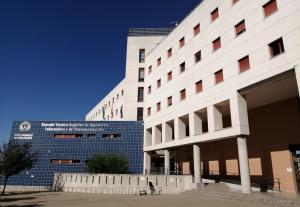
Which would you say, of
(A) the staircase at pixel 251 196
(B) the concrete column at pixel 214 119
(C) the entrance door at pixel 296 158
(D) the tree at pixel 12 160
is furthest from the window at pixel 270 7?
(D) the tree at pixel 12 160

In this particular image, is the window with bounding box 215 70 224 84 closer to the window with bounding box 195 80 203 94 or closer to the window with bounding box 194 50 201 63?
the window with bounding box 195 80 203 94

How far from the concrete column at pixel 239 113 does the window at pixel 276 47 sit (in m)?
3.80

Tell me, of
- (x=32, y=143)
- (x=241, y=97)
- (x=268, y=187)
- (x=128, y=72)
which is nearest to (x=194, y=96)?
(x=241, y=97)

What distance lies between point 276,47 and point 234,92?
167 inches

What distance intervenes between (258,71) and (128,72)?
79.7 ft

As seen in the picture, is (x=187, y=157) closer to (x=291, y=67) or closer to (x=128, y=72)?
(x=128, y=72)

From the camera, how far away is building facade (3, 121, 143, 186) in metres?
32.6

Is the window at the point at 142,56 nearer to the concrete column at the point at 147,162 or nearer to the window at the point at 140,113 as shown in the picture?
the window at the point at 140,113

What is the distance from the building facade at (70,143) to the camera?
1283 inches

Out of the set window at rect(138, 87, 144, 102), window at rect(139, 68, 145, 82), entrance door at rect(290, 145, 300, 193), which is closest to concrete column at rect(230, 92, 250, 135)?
entrance door at rect(290, 145, 300, 193)

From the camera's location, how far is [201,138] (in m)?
22.7

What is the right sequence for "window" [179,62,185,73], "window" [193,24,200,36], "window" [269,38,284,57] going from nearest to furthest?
"window" [269,38,284,57], "window" [193,24,200,36], "window" [179,62,185,73]

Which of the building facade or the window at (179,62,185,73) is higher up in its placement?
the window at (179,62,185,73)

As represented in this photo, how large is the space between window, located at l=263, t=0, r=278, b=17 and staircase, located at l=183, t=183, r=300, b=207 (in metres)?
11.9
